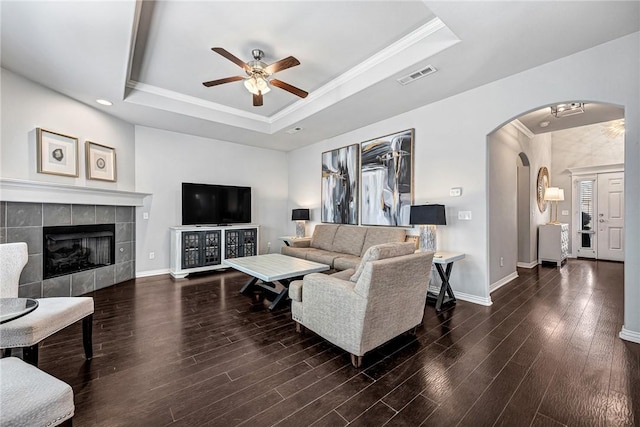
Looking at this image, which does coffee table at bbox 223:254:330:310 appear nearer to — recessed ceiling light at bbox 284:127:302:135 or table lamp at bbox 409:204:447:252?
table lamp at bbox 409:204:447:252

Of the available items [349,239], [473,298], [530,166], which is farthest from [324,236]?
[530,166]

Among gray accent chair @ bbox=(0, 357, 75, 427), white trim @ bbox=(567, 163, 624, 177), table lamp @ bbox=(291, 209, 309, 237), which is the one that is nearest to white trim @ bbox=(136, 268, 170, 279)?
table lamp @ bbox=(291, 209, 309, 237)

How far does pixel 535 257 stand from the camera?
5.93 meters

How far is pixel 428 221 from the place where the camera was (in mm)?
3434

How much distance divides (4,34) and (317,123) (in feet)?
11.9

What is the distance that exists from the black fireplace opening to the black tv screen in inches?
48.3

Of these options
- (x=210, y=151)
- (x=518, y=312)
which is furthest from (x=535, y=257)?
(x=210, y=151)

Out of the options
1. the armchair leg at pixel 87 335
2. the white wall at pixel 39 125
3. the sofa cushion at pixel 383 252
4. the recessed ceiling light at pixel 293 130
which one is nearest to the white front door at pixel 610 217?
the sofa cushion at pixel 383 252

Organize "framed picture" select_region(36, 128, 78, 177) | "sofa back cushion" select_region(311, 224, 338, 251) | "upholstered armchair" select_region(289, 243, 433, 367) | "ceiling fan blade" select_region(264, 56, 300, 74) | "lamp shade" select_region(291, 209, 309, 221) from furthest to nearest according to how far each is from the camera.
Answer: "lamp shade" select_region(291, 209, 309, 221) → "sofa back cushion" select_region(311, 224, 338, 251) → "framed picture" select_region(36, 128, 78, 177) → "ceiling fan blade" select_region(264, 56, 300, 74) → "upholstered armchair" select_region(289, 243, 433, 367)

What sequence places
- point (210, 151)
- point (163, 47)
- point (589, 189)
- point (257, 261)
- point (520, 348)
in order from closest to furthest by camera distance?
point (520, 348) < point (163, 47) < point (257, 261) < point (210, 151) < point (589, 189)

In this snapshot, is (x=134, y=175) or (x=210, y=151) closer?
(x=134, y=175)

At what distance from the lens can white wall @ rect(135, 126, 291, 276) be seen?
15.9 feet

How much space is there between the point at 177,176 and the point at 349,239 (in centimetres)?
355

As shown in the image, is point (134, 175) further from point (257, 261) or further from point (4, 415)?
point (4, 415)
